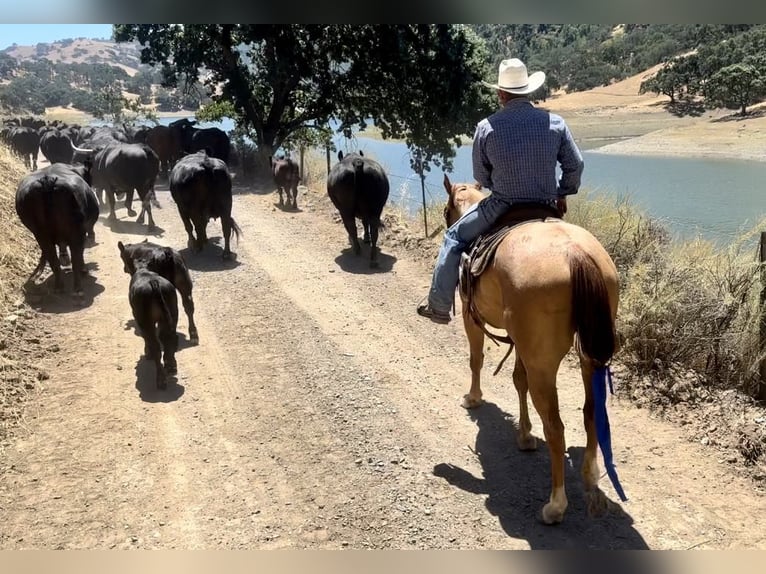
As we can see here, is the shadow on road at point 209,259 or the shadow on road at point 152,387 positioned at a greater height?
the shadow on road at point 209,259

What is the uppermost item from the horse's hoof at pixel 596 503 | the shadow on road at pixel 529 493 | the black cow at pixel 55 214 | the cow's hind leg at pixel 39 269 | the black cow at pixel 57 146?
the black cow at pixel 57 146

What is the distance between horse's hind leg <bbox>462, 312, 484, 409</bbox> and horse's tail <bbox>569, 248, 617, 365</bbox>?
5.13ft

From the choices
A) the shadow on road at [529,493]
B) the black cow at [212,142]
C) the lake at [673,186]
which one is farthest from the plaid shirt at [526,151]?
the black cow at [212,142]

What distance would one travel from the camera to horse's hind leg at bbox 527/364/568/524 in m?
3.74

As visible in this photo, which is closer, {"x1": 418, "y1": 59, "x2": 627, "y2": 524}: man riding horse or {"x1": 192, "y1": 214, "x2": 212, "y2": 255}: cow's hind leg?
{"x1": 418, "y1": 59, "x2": 627, "y2": 524}: man riding horse

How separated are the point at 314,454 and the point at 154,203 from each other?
34.9 ft

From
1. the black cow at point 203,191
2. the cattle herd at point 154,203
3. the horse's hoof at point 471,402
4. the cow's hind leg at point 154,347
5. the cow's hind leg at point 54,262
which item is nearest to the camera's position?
the horse's hoof at point 471,402

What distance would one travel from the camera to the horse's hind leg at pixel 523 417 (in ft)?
15.6

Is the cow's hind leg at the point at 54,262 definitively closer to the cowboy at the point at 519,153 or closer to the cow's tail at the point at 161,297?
the cow's tail at the point at 161,297

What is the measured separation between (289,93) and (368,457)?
49.9ft

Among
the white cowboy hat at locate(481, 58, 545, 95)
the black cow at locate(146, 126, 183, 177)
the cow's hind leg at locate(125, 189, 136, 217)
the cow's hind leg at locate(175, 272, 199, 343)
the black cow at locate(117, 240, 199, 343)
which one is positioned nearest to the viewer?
the white cowboy hat at locate(481, 58, 545, 95)

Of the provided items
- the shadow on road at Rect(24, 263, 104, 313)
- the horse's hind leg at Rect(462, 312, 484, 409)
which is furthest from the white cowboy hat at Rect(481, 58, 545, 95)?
Result: the shadow on road at Rect(24, 263, 104, 313)

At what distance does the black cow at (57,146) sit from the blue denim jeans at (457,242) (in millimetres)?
17554

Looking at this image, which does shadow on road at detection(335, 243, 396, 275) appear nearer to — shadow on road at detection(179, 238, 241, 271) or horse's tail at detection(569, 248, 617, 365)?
shadow on road at detection(179, 238, 241, 271)
